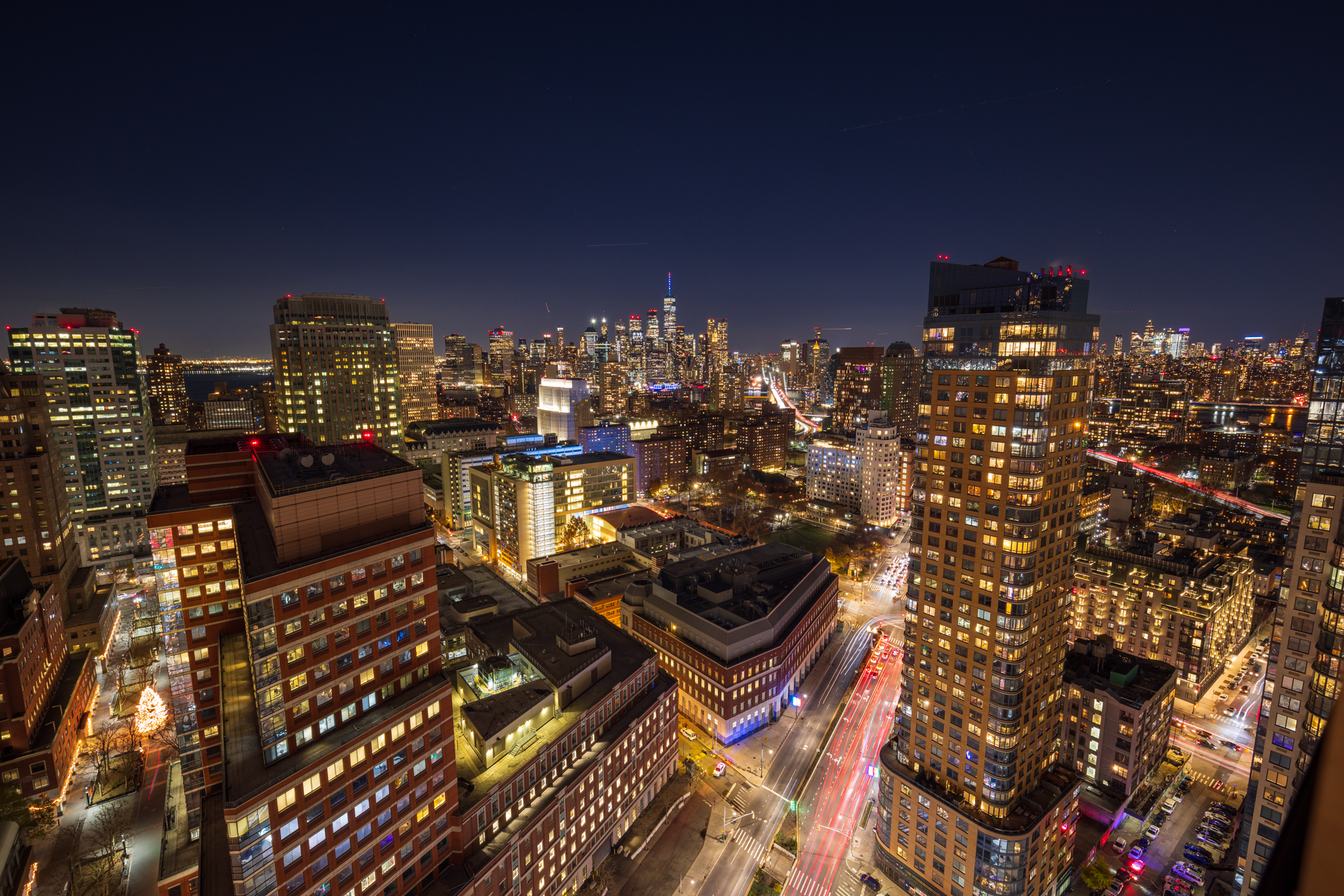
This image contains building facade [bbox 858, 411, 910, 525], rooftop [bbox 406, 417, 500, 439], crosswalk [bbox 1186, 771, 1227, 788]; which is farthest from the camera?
rooftop [bbox 406, 417, 500, 439]

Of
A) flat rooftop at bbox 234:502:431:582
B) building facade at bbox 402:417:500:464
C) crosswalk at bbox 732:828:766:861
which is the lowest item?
crosswalk at bbox 732:828:766:861

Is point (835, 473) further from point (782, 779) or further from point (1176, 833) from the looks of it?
point (1176, 833)

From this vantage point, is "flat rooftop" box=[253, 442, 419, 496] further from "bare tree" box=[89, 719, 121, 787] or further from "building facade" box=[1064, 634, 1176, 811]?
"building facade" box=[1064, 634, 1176, 811]

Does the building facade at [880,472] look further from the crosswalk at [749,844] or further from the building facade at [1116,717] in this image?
the crosswalk at [749,844]

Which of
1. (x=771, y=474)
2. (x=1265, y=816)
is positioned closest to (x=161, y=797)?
(x=1265, y=816)

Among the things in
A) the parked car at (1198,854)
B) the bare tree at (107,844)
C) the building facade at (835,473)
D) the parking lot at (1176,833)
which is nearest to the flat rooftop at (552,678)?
the bare tree at (107,844)

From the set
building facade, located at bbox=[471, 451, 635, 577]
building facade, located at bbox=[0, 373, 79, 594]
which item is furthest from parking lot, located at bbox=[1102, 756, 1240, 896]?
building facade, located at bbox=[0, 373, 79, 594]
